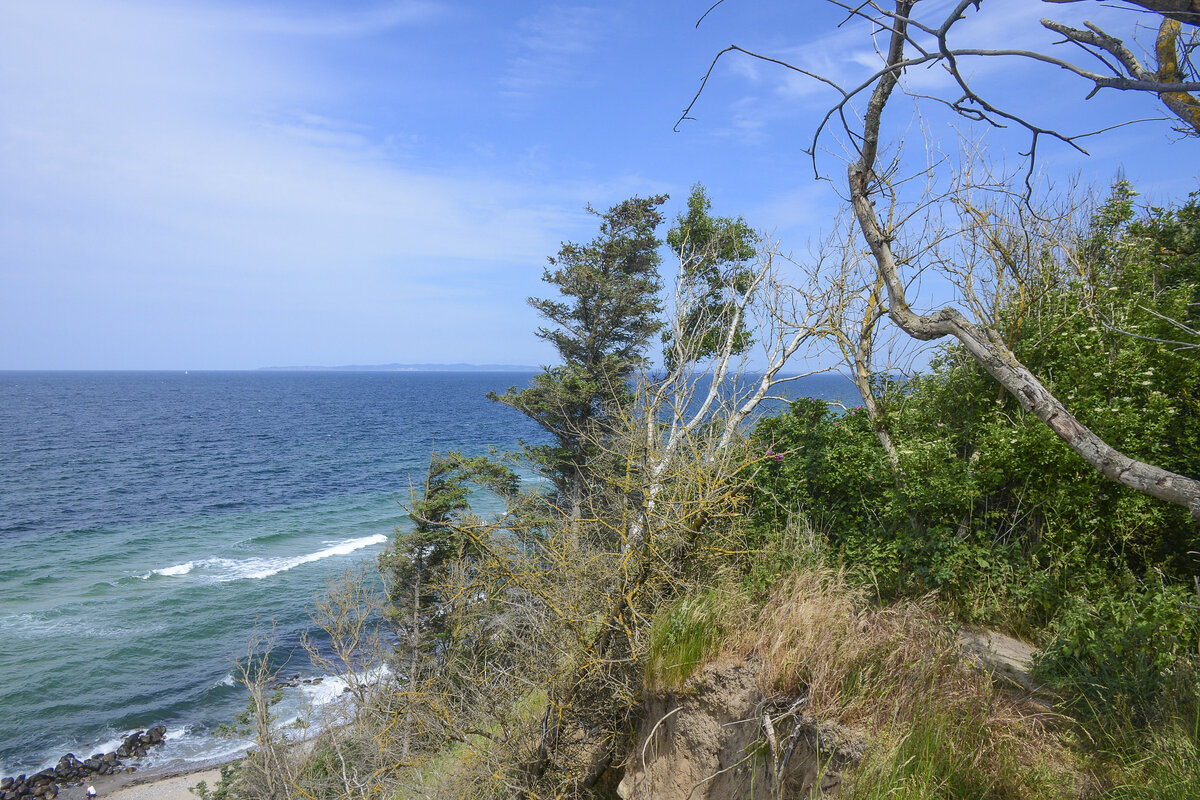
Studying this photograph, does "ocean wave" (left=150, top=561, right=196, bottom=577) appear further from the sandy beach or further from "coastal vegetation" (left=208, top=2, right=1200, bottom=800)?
"coastal vegetation" (left=208, top=2, right=1200, bottom=800)

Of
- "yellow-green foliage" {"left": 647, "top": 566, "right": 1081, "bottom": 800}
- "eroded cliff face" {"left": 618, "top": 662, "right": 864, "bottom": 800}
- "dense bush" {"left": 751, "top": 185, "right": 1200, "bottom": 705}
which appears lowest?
"eroded cliff face" {"left": 618, "top": 662, "right": 864, "bottom": 800}

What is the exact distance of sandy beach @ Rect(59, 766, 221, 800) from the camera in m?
15.9

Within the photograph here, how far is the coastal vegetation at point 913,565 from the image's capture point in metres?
3.75

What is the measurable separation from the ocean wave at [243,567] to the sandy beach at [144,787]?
9465 millimetres

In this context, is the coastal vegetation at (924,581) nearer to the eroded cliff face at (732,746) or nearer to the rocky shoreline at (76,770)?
the eroded cliff face at (732,746)

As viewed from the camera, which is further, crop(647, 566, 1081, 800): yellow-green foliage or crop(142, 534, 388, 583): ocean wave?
crop(142, 534, 388, 583): ocean wave

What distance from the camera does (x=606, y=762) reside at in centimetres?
635

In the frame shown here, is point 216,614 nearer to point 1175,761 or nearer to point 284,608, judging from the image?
point 284,608

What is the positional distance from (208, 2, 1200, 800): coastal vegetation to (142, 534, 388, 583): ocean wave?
2052 centimetres

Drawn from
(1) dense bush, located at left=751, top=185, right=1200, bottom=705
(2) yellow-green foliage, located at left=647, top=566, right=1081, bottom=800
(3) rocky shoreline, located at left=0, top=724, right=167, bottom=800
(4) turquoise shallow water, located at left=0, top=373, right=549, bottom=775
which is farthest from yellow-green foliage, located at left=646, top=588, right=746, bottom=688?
(3) rocky shoreline, located at left=0, top=724, right=167, bottom=800

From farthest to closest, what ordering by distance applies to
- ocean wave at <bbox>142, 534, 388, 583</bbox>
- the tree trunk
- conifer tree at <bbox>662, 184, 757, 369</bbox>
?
ocean wave at <bbox>142, 534, 388, 583</bbox>, conifer tree at <bbox>662, 184, 757, 369</bbox>, the tree trunk

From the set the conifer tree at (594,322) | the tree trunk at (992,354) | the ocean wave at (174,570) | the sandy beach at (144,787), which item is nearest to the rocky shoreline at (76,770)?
the sandy beach at (144,787)

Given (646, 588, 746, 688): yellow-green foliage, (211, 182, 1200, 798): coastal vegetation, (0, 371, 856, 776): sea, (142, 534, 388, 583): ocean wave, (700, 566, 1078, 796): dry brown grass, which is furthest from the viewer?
(142, 534, 388, 583): ocean wave

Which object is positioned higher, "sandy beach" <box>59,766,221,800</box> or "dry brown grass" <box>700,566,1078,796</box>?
"dry brown grass" <box>700,566,1078,796</box>
